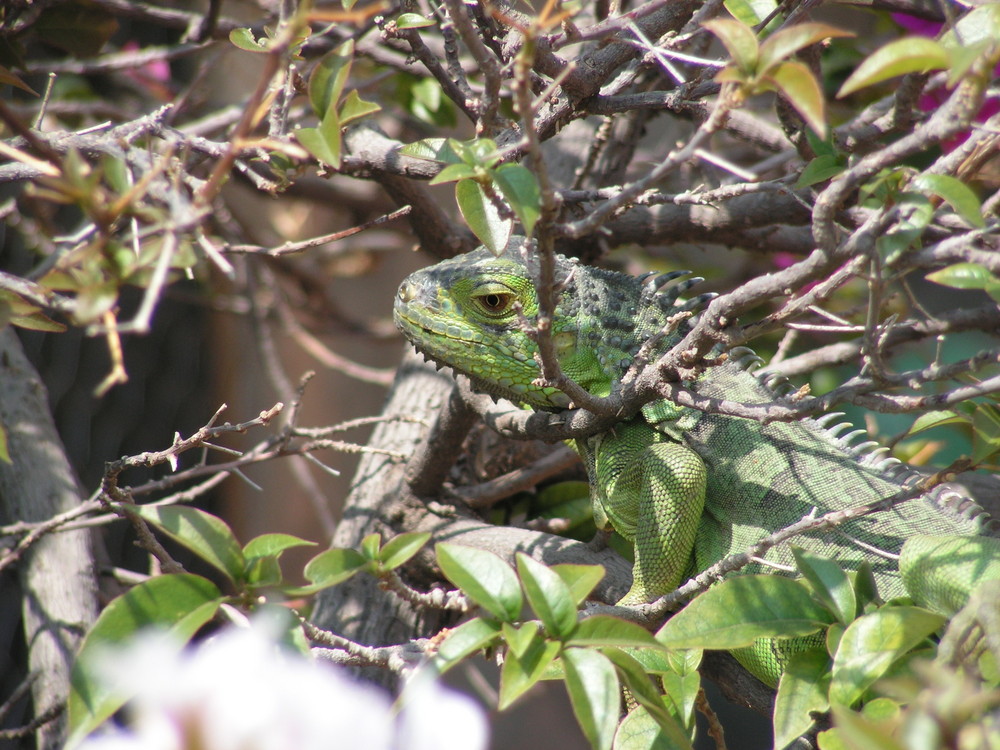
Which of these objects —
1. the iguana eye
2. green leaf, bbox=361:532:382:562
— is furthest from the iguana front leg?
green leaf, bbox=361:532:382:562

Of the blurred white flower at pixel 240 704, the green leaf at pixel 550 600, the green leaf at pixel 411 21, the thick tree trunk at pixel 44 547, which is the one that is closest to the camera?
the blurred white flower at pixel 240 704

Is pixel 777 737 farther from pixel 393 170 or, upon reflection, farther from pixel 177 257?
pixel 393 170

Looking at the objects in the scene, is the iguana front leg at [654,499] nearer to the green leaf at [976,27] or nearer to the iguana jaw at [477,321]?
the iguana jaw at [477,321]

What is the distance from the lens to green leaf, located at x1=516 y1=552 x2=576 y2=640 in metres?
1.09

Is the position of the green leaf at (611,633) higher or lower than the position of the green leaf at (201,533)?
lower

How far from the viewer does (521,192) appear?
1094 millimetres

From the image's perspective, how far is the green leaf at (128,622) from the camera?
0.99 m

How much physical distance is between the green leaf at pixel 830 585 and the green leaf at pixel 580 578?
1.18ft

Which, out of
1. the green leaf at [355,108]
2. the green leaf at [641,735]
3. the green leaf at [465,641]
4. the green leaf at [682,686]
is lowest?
the green leaf at [641,735]

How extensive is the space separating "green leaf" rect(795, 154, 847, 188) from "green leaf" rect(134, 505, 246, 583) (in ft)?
3.62

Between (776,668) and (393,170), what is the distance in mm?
1429

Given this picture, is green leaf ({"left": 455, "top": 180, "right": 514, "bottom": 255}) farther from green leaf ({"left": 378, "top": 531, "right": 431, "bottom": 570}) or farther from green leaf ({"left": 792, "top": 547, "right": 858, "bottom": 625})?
green leaf ({"left": 792, "top": 547, "right": 858, "bottom": 625})

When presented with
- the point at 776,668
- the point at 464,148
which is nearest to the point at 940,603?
the point at 776,668

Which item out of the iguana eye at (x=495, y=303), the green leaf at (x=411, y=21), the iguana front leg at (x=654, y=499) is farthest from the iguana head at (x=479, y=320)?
the green leaf at (x=411, y=21)
